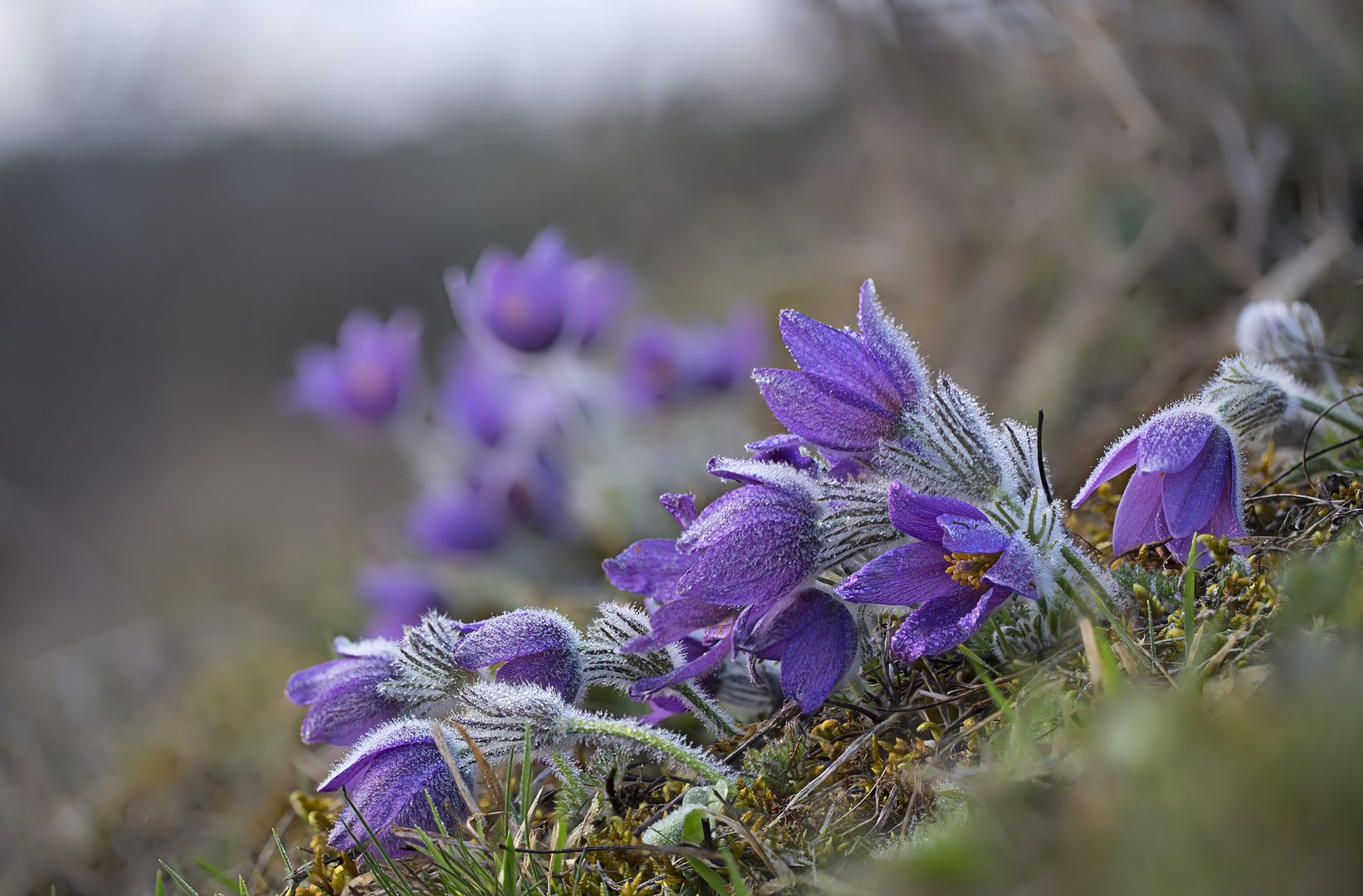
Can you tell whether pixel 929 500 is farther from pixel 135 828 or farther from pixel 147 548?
pixel 147 548

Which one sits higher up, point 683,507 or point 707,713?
point 683,507

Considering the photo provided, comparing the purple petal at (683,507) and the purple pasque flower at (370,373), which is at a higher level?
the purple pasque flower at (370,373)

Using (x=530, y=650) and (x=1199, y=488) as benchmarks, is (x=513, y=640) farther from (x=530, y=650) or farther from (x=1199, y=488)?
(x=1199, y=488)

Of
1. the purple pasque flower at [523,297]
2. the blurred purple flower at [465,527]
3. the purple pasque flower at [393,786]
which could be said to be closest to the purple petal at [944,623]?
the purple pasque flower at [393,786]

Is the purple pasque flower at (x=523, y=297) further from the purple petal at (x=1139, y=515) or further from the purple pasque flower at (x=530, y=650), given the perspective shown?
the purple petal at (x=1139, y=515)

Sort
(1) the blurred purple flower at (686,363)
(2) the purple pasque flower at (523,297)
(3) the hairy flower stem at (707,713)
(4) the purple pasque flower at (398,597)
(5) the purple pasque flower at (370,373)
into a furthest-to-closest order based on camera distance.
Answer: (1) the blurred purple flower at (686,363)
(5) the purple pasque flower at (370,373)
(4) the purple pasque flower at (398,597)
(2) the purple pasque flower at (523,297)
(3) the hairy flower stem at (707,713)

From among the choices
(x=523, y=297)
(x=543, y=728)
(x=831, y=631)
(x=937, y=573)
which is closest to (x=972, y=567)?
(x=937, y=573)
